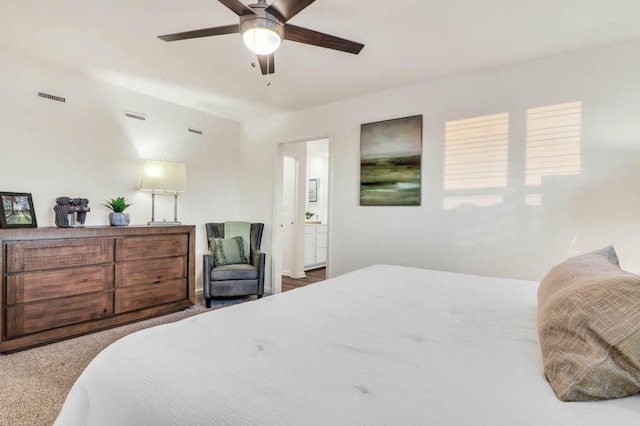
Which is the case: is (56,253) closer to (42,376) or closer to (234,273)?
(42,376)

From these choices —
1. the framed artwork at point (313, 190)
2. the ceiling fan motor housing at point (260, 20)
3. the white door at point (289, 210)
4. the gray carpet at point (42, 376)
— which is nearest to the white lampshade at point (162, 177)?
the gray carpet at point (42, 376)

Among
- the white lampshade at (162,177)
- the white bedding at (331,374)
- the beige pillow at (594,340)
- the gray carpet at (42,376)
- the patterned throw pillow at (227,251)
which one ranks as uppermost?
the white lampshade at (162,177)

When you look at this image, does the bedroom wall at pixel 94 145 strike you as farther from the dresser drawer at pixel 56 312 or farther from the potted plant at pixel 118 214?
the dresser drawer at pixel 56 312

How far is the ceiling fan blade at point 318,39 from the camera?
192cm

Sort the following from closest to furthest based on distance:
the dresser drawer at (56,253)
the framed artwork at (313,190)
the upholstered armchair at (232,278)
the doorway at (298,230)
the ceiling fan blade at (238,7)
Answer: the ceiling fan blade at (238,7)
the dresser drawer at (56,253)
the upholstered armchair at (232,278)
the doorway at (298,230)
the framed artwork at (313,190)

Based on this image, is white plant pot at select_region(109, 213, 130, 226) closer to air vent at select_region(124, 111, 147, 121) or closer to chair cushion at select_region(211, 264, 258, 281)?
chair cushion at select_region(211, 264, 258, 281)

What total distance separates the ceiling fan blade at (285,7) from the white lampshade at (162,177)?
244 cm

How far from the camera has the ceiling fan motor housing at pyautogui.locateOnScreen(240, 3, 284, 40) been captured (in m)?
1.72

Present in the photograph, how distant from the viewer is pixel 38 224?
3.01m

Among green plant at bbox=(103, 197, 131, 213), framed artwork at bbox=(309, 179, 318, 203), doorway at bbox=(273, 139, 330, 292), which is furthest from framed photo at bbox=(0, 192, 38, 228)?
framed artwork at bbox=(309, 179, 318, 203)

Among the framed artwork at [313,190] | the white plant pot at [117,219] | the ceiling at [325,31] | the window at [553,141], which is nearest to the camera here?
the ceiling at [325,31]

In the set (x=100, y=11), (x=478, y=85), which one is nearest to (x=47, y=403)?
(x=100, y=11)

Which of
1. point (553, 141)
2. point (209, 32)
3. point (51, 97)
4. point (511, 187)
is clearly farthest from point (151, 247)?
point (553, 141)

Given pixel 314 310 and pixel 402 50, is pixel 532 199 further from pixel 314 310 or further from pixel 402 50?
pixel 314 310
